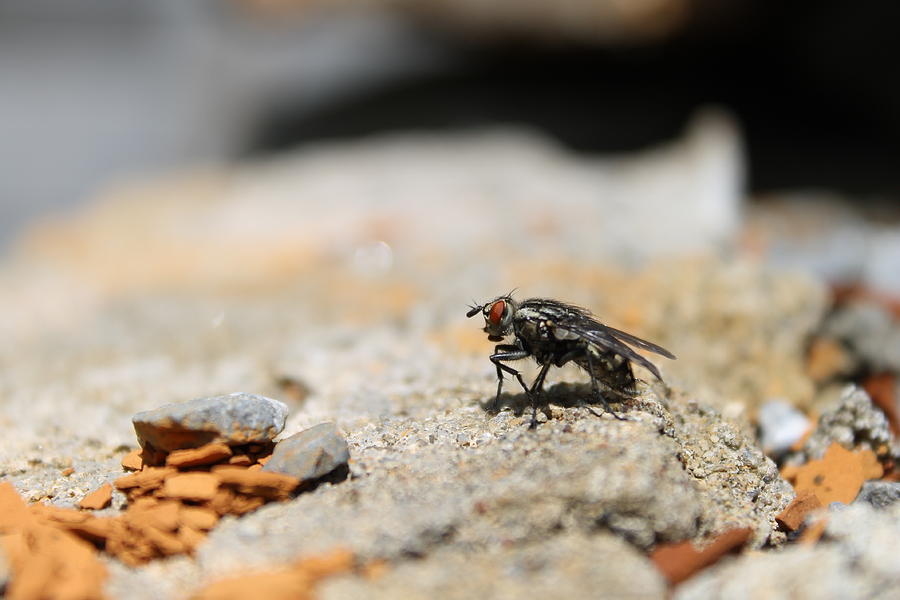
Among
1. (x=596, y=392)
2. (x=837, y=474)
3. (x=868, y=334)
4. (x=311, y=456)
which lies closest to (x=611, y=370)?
(x=596, y=392)

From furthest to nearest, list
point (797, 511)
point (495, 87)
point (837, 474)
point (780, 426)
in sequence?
point (495, 87), point (780, 426), point (837, 474), point (797, 511)

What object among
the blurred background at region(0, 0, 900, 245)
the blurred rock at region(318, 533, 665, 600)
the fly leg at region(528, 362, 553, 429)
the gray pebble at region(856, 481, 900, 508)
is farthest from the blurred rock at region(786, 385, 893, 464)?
the blurred background at region(0, 0, 900, 245)

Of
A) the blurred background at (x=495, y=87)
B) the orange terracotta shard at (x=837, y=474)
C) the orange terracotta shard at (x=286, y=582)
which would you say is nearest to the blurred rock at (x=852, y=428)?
the orange terracotta shard at (x=837, y=474)

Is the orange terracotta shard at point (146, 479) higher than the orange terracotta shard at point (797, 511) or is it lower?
higher

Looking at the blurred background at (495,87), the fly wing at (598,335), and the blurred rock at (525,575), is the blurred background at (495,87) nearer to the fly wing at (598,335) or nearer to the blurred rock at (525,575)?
the fly wing at (598,335)

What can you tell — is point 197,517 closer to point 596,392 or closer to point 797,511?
point 596,392

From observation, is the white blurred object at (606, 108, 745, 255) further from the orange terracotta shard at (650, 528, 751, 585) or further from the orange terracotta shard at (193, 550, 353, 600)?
the orange terracotta shard at (193, 550, 353, 600)
